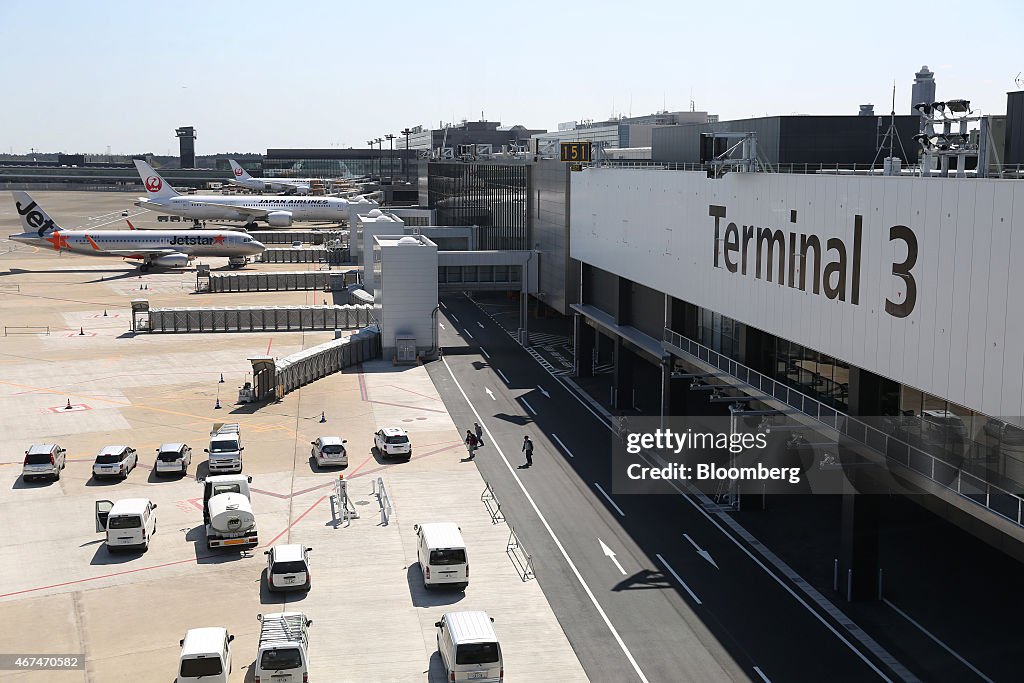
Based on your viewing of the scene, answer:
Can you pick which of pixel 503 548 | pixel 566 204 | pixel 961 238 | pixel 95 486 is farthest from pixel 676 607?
pixel 566 204

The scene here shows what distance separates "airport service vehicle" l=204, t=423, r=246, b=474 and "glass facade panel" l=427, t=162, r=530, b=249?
4884 cm

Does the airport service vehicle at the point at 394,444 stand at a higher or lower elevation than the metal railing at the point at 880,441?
lower

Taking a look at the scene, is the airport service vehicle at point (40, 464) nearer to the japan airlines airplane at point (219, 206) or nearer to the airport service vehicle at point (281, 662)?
the airport service vehicle at point (281, 662)

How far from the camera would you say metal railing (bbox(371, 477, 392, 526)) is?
156 ft

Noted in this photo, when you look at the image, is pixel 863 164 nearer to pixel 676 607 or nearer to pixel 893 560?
pixel 893 560

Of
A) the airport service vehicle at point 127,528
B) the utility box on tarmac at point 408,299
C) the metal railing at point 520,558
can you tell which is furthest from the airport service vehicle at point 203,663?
the utility box on tarmac at point 408,299

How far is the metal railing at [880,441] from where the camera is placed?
97.9 feet

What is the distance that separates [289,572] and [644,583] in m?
13.4

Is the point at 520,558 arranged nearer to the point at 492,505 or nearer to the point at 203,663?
the point at 492,505

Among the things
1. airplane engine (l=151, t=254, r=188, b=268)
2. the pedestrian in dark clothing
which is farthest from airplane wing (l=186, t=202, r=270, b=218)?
the pedestrian in dark clothing

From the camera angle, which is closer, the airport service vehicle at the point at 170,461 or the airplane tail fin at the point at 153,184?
the airport service vehicle at the point at 170,461

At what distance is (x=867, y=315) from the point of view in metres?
36.6

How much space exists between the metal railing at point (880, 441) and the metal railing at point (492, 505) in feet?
40.5

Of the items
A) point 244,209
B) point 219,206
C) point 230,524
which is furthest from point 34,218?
point 230,524
